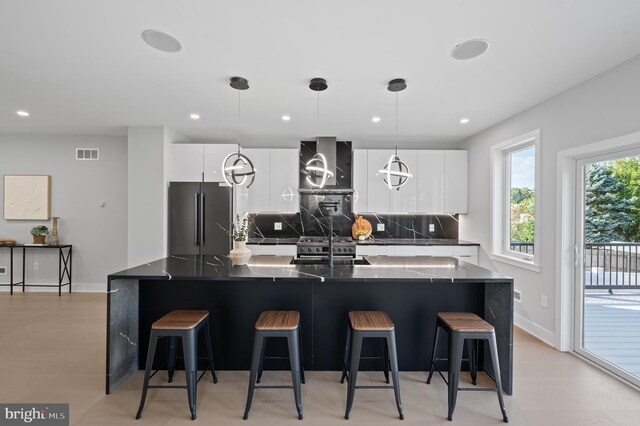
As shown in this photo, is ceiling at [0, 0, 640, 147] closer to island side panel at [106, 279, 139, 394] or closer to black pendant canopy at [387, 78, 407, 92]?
black pendant canopy at [387, 78, 407, 92]

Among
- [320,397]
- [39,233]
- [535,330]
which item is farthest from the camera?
[39,233]

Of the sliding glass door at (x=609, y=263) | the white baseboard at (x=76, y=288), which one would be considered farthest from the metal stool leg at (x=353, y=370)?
the white baseboard at (x=76, y=288)

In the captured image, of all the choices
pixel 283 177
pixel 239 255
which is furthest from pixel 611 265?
pixel 283 177

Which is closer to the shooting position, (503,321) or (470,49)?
(470,49)

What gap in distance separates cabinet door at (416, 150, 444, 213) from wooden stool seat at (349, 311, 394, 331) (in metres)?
3.26

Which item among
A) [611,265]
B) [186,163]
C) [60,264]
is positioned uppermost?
[186,163]

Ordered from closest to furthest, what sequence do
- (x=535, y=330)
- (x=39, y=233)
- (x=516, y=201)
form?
1. (x=535, y=330)
2. (x=516, y=201)
3. (x=39, y=233)

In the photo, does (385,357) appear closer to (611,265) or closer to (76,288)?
(611,265)

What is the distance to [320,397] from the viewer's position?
2.38m

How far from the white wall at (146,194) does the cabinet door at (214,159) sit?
606 millimetres

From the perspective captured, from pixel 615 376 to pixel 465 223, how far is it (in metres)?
2.90

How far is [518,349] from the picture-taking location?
3256 mm

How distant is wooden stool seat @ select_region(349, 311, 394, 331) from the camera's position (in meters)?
2.17

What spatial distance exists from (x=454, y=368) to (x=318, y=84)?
104 inches
